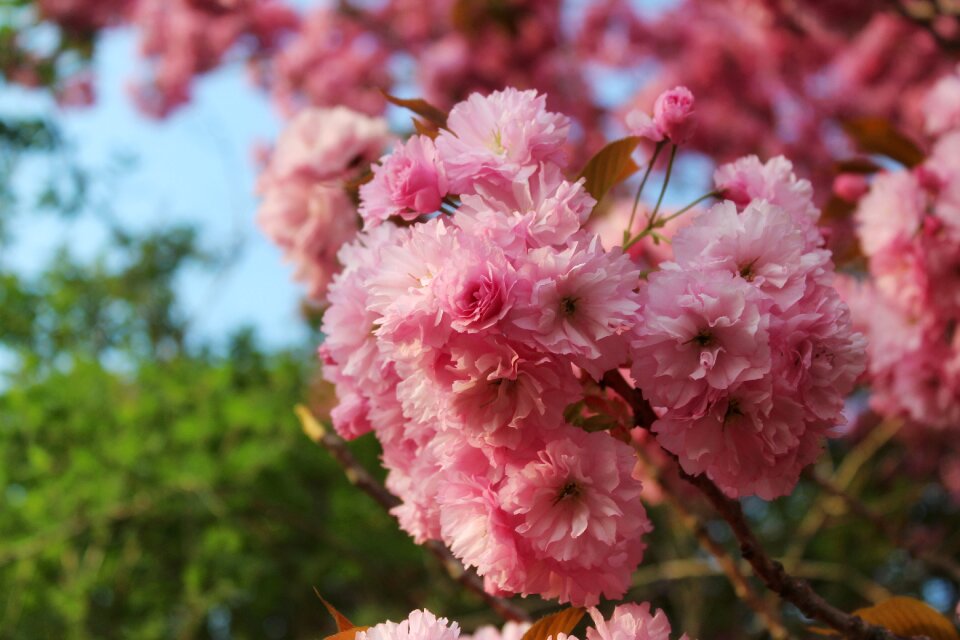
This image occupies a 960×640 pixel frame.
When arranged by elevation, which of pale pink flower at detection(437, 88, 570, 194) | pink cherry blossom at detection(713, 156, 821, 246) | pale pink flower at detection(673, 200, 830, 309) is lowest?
pink cherry blossom at detection(713, 156, 821, 246)

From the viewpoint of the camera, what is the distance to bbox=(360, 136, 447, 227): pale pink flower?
2.18 feet

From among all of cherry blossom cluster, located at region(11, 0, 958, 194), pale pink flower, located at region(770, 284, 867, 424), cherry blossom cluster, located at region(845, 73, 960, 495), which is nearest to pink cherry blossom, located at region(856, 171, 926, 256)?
cherry blossom cluster, located at region(845, 73, 960, 495)

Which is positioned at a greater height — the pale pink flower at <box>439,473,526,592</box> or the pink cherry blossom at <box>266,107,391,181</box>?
the pale pink flower at <box>439,473,526,592</box>

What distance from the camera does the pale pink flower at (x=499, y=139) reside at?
2.14 feet

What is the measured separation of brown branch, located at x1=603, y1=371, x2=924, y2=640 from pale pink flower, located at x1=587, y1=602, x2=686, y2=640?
0.34 ft

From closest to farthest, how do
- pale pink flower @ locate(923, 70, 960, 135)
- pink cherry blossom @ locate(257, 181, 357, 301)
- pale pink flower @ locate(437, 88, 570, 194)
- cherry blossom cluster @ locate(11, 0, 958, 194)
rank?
pale pink flower @ locate(437, 88, 570, 194) < pink cherry blossom @ locate(257, 181, 357, 301) < pale pink flower @ locate(923, 70, 960, 135) < cherry blossom cluster @ locate(11, 0, 958, 194)

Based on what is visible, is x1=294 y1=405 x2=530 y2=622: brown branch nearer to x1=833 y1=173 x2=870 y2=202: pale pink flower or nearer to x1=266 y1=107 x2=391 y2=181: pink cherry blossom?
x1=266 y1=107 x2=391 y2=181: pink cherry blossom

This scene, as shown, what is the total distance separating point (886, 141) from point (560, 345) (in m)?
0.89

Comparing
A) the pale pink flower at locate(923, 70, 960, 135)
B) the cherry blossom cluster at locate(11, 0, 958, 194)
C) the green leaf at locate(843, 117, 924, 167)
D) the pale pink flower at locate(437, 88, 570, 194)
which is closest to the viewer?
the pale pink flower at locate(437, 88, 570, 194)

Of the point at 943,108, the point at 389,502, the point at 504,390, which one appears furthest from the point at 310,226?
the point at 943,108

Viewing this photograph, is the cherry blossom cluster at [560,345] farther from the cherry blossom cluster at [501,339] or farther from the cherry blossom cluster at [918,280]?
the cherry blossom cluster at [918,280]

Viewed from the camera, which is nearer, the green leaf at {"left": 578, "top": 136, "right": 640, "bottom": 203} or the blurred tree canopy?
the green leaf at {"left": 578, "top": 136, "right": 640, "bottom": 203}

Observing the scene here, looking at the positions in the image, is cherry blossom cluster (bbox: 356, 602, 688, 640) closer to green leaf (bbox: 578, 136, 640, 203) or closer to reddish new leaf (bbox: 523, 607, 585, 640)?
reddish new leaf (bbox: 523, 607, 585, 640)

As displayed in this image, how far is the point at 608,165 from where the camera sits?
0.73m
